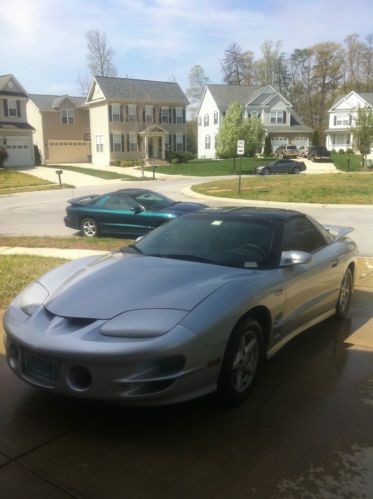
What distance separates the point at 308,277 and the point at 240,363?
140 centimetres

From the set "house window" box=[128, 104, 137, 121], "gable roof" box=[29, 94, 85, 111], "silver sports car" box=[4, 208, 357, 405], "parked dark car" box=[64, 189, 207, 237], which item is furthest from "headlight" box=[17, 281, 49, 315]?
"gable roof" box=[29, 94, 85, 111]

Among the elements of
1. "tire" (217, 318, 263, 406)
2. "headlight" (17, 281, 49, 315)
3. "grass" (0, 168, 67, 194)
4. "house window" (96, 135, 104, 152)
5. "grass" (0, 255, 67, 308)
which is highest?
"house window" (96, 135, 104, 152)

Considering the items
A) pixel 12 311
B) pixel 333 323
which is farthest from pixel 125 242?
pixel 12 311

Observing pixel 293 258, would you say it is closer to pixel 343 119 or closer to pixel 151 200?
pixel 151 200

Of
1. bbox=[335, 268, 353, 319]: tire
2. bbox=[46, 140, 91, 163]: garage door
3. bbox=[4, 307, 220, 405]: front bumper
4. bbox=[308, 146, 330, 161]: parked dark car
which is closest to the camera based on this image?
bbox=[4, 307, 220, 405]: front bumper

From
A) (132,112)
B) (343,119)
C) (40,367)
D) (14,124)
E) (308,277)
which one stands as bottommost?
(40,367)

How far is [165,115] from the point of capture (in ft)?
186

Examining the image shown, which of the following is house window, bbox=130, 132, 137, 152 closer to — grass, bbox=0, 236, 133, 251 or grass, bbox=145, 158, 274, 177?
grass, bbox=145, 158, 274, 177

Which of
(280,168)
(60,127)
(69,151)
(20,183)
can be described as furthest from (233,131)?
(60,127)

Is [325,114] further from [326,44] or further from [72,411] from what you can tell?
[72,411]

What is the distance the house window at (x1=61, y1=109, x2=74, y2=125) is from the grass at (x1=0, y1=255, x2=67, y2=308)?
2058 inches

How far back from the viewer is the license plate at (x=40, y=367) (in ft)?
10.8

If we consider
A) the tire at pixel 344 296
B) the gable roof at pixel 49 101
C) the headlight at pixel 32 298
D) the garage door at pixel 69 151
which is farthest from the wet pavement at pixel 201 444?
the gable roof at pixel 49 101

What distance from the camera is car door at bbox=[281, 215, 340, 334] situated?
14.8 ft
